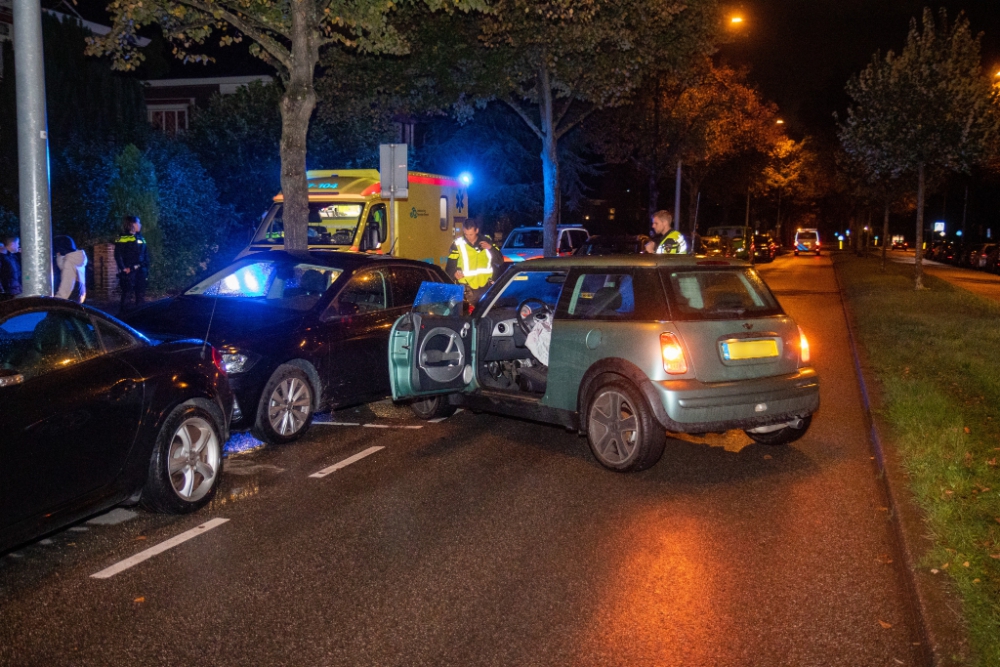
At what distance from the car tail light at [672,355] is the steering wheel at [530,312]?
1653 millimetres

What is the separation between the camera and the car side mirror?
4914 mm

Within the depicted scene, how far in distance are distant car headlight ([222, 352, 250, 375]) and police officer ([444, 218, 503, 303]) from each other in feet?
13.8

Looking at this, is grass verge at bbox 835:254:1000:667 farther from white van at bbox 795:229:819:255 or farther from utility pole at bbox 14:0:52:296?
white van at bbox 795:229:819:255

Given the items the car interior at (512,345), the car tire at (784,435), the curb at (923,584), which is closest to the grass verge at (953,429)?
the curb at (923,584)

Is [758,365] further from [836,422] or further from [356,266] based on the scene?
[356,266]

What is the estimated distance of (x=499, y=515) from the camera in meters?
6.38

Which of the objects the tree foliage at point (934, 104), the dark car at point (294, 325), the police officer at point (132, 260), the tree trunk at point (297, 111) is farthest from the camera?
the tree foliage at point (934, 104)

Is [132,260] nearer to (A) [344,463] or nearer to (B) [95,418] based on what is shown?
(A) [344,463]

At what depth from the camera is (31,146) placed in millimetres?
8305

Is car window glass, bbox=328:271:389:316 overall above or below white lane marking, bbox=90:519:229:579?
above

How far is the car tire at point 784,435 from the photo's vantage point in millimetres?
8219

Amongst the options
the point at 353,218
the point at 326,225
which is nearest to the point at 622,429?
the point at 353,218

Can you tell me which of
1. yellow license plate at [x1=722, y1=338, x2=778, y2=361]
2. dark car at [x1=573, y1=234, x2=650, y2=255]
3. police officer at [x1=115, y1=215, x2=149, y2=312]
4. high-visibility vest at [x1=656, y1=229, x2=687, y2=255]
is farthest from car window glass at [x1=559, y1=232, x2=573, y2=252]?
yellow license plate at [x1=722, y1=338, x2=778, y2=361]

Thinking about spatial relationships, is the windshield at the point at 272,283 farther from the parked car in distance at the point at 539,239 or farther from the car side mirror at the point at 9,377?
the parked car in distance at the point at 539,239
